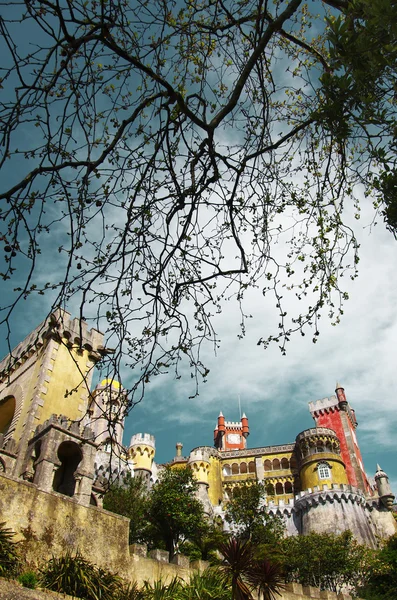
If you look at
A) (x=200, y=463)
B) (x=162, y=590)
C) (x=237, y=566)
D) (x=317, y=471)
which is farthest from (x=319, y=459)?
(x=162, y=590)

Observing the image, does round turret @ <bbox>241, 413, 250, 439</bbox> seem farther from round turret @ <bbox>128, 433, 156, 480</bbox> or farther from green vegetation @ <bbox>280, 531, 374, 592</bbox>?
green vegetation @ <bbox>280, 531, 374, 592</bbox>

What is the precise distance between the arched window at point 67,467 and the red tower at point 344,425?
4159 centimetres

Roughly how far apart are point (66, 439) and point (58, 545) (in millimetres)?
4363

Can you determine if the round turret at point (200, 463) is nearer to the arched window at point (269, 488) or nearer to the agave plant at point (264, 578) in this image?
the arched window at point (269, 488)

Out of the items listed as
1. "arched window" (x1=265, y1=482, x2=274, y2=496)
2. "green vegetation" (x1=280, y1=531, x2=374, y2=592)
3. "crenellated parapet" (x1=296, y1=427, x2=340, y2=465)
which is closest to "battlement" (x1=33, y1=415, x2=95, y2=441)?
"green vegetation" (x1=280, y1=531, x2=374, y2=592)

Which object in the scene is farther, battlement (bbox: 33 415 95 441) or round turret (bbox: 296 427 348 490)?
round turret (bbox: 296 427 348 490)

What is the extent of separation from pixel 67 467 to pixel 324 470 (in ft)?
121

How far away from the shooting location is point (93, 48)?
18.5 feet

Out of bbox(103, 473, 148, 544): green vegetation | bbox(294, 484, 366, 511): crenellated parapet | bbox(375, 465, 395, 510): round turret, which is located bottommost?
bbox(103, 473, 148, 544): green vegetation

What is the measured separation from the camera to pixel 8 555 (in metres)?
12.6

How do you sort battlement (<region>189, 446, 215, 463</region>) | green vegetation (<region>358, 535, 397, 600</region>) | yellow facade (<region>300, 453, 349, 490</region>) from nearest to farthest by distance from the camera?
green vegetation (<region>358, 535, 397, 600</region>) < yellow facade (<region>300, 453, 349, 490</region>) < battlement (<region>189, 446, 215, 463</region>)

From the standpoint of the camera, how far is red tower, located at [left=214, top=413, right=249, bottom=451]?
79.4 metres

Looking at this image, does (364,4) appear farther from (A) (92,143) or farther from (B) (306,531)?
(B) (306,531)

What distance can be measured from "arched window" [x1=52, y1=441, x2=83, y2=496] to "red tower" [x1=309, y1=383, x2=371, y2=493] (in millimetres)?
41586
